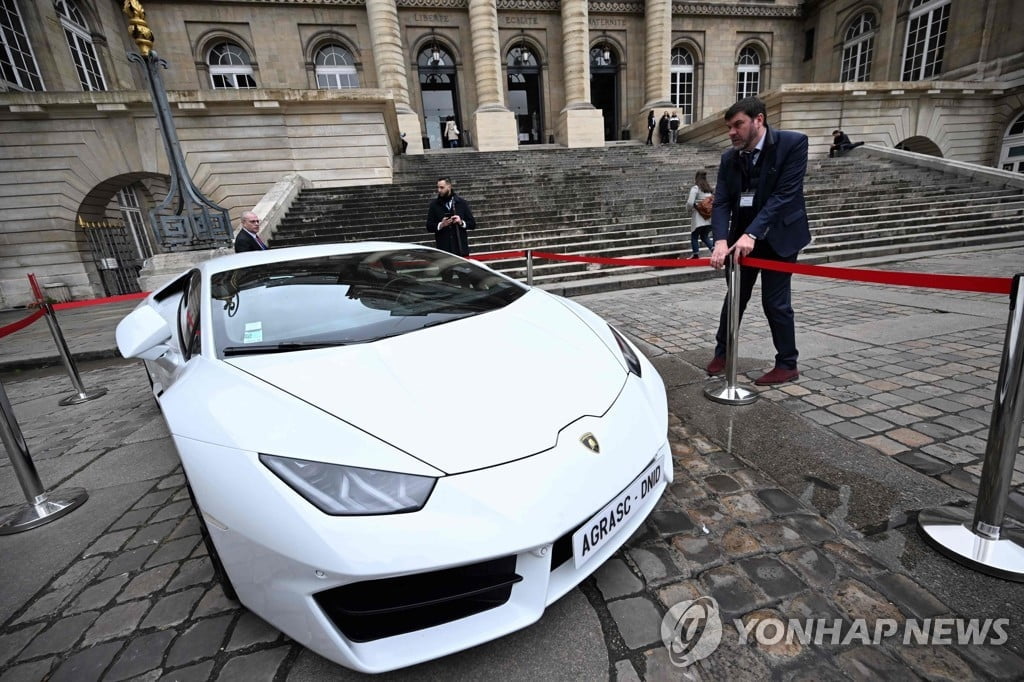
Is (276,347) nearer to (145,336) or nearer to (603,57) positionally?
(145,336)

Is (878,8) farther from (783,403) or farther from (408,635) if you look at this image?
(408,635)

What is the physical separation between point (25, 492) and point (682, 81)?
31013 mm

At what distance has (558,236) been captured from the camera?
9.88 m

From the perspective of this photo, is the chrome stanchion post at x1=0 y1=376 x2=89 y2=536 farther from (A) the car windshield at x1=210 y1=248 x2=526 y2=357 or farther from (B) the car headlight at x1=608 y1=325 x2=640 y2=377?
(B) the car headlight at x1=608 y1=325 x2=640 y2=377

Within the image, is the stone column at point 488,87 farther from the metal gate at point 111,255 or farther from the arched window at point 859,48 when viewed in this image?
the arched window at point 859,48

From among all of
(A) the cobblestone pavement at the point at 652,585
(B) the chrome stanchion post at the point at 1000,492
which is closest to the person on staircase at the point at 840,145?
(A) the cobblestone pavement at the point at 652,585

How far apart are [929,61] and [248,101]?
2933 cm

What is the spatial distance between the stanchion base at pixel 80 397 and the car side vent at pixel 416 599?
4.80 m

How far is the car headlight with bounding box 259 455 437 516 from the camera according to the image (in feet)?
3.79

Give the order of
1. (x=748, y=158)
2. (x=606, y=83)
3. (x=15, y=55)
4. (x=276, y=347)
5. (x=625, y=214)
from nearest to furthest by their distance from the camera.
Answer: (x=276, y=347) → (x=748, y=158) → (x=625, y=214) → (x=15, y=55) → (x=606, y=83)

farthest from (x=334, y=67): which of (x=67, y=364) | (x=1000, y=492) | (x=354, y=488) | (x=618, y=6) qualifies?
(x=1000, y=492)

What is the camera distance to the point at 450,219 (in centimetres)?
639

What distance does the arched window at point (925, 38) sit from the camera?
20.2 metres

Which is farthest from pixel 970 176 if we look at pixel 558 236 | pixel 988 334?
pixel 988 334
